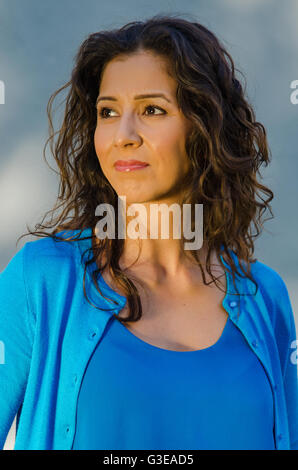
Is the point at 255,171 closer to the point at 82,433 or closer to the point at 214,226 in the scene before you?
the point at 214,226

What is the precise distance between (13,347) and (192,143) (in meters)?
0.65

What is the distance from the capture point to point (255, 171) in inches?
76.2

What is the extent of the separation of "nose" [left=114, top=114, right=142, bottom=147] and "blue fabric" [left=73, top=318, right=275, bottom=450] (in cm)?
42

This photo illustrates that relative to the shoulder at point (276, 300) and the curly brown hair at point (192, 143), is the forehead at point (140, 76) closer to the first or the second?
the curly brown hair at point (192, 143)

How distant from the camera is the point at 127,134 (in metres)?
1.57

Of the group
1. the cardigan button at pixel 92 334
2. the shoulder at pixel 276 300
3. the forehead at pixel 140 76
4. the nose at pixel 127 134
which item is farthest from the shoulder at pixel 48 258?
the shoulder at pixel 276 300

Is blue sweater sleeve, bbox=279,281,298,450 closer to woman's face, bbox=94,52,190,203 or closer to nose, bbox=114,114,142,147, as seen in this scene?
woman's face, bbox=94,52,190,203

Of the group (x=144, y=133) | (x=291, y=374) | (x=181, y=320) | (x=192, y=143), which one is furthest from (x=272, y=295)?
(x=144, y=133)

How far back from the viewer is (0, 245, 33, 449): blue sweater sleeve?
152 cm

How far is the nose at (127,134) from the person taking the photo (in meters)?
1.57

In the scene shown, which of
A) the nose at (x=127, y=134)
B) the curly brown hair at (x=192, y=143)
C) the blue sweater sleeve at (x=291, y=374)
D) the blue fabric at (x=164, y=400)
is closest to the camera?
the blue fabric at (x=164, y=400)

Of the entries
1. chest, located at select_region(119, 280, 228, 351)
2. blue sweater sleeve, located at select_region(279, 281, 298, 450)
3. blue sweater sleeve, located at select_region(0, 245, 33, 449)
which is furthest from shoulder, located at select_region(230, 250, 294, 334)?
blue sweater sleeve, located at select_region(0, 245, 33, 449)

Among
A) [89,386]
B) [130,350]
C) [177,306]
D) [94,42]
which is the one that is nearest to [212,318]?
[177,306]
